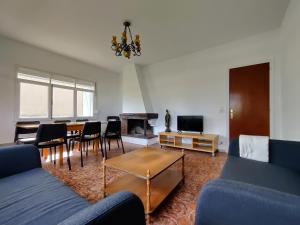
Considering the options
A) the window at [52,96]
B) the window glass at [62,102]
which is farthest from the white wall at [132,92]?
the window glass at [62,102]

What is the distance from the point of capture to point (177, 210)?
1530mm

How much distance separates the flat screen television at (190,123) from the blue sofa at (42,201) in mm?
3316

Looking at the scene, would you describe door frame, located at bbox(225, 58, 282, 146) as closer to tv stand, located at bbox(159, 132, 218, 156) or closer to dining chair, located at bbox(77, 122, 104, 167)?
tv stand, located at bbox(159, 132, 218, 156)

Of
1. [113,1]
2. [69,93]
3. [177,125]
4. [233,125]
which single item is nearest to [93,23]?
[113,1]

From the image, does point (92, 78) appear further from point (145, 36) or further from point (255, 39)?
point (255, 39)

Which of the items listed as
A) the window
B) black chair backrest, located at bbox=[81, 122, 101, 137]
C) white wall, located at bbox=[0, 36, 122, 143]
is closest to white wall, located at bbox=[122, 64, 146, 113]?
white wall, located at bbox=[0, 36, 122, 143]

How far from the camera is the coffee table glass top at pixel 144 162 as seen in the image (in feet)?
5.21

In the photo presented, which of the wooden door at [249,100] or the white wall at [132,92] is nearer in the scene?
the wooden door at [249,100]

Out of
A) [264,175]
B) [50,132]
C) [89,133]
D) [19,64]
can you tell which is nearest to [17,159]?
[50,132]

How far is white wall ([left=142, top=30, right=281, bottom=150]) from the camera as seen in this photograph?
3127mm

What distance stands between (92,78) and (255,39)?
182 inches

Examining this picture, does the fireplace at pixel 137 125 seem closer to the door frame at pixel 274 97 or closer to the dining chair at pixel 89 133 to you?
the dining chair at pixel 89 133

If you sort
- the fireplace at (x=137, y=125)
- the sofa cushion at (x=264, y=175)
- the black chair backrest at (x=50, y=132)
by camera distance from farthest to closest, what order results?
the fireplace at (x=137, y=125), the black chair backrest at (x=50, y=132), the sofa cushion at (x=264, y=175)

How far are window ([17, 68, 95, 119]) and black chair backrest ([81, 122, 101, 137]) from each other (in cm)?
184
